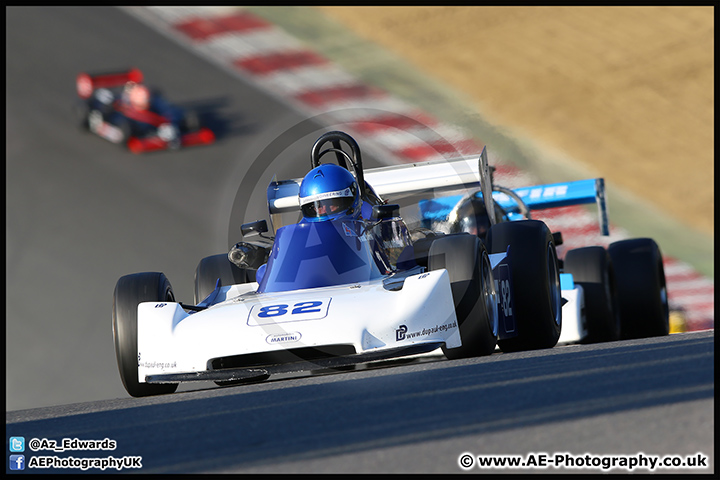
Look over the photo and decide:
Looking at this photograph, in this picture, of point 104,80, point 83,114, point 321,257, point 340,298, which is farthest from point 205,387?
point 104,80

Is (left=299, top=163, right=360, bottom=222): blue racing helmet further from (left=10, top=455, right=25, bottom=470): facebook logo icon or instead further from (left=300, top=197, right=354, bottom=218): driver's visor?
(left=10, top=455, right=25, bottom=470): facebook logo icon

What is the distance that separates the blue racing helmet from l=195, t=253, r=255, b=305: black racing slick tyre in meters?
1.42

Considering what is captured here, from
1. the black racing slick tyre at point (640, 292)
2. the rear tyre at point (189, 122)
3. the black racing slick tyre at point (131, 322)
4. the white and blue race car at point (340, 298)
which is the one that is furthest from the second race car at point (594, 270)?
the rear tyre at point (189, 122)

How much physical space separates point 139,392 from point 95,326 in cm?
634

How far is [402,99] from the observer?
64.9ft

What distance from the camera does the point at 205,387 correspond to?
1102 centimetres

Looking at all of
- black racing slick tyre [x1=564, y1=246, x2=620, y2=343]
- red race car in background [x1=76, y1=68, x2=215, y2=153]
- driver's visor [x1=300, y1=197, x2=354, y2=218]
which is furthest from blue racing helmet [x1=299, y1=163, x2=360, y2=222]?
red race car in background [x1=76, y1=68, x2=215, y2=153]

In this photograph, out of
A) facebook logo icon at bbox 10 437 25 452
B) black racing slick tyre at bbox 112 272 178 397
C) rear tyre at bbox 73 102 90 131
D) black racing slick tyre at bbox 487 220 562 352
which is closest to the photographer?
facebook logo icon at bbox 10 437 25 452

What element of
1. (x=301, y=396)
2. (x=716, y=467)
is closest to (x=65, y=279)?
(x=301, y=396)

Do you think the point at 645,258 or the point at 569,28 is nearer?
the point at 645,258

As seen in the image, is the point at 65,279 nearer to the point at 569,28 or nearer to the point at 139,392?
the point at 139,392

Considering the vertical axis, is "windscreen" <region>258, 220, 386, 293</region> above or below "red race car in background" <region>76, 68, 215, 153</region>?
below

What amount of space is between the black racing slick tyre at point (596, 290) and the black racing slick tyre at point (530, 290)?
1413 mm

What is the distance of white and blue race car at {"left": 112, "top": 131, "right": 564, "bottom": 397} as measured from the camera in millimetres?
6148
